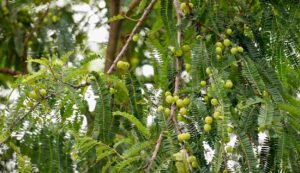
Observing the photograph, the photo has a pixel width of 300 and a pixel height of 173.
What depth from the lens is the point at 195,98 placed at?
184 cm

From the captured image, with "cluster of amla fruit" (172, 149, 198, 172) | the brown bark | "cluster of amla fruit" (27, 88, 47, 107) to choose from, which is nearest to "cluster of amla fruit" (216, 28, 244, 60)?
"cluster of amla fruit" (172, 149, 198, 172)

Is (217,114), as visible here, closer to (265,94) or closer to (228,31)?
(265,94)

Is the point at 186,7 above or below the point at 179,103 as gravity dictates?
above

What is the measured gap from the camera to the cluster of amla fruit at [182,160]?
165cm

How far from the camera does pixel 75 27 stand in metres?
3.78

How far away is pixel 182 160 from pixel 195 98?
0.24m

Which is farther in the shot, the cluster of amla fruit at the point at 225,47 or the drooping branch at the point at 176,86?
the cluster of amla fruit at the point at 225,47

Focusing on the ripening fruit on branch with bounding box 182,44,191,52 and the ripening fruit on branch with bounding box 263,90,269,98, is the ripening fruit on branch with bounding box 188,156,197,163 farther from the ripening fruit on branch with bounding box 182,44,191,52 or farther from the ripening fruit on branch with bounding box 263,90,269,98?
the ripening fruit on branch with bounding box 182,44,191,52

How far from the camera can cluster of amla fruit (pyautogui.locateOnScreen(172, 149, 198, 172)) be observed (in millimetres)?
1652

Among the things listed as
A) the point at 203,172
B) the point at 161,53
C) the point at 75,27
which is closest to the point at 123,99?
the point at 161,53

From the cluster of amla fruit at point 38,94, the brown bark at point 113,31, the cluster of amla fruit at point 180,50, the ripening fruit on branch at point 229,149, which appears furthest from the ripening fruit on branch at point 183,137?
the brown bark at point 113,31

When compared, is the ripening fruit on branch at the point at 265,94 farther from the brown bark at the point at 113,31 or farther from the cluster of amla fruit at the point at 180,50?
the brown bark at the point at 113,31

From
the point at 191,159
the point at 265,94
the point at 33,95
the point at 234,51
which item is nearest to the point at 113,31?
the point at 33,95

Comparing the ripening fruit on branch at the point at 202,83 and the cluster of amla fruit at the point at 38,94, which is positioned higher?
the ripening fruit on branch at the point at 202,83
